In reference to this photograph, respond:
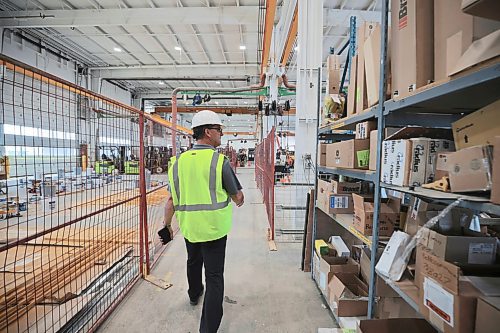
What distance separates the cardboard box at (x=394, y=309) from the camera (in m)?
2.01

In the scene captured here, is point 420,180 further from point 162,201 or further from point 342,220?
point 162,201

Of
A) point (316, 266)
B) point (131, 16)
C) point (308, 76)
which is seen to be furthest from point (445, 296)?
point (131, 16)

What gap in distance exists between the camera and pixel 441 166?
1482 mm

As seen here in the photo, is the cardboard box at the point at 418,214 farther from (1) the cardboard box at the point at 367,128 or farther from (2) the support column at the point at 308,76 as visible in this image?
(2) the support column at the point at 308,76

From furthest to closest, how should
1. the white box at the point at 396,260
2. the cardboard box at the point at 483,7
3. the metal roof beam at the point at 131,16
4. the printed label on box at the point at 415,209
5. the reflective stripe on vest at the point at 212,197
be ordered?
the metal roof beam at the point at 131,16
the reflective stripe on vest at the point at 212,197
the printed label on box at the point at 415,209
the white box at the point at 396,260
the cardboard box at the point at 483,7

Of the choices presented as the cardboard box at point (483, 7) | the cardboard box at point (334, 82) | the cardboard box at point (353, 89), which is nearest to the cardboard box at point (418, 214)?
the cardboard box at point (353, 89)

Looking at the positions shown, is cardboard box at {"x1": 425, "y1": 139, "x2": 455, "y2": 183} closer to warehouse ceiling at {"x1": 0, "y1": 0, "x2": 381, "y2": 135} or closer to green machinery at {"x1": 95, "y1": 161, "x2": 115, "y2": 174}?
green machinery at {"x1": 95, "y1": 161, "x2": 115, "y2": 174}

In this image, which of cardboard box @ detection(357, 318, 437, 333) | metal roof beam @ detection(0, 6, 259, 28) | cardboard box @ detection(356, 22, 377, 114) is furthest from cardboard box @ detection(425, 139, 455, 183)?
metal roof beam @ detection(0, 6, 259, 28)

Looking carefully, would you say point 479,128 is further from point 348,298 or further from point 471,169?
point 348,298

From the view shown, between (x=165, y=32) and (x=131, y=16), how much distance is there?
7.21ft

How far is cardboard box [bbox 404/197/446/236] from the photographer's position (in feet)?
5.65

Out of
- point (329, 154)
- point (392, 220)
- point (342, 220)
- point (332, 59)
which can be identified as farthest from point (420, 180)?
point (332, 59)

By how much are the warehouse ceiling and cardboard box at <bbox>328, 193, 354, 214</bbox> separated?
15.9ft

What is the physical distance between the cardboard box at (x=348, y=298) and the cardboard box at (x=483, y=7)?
2.09 m
